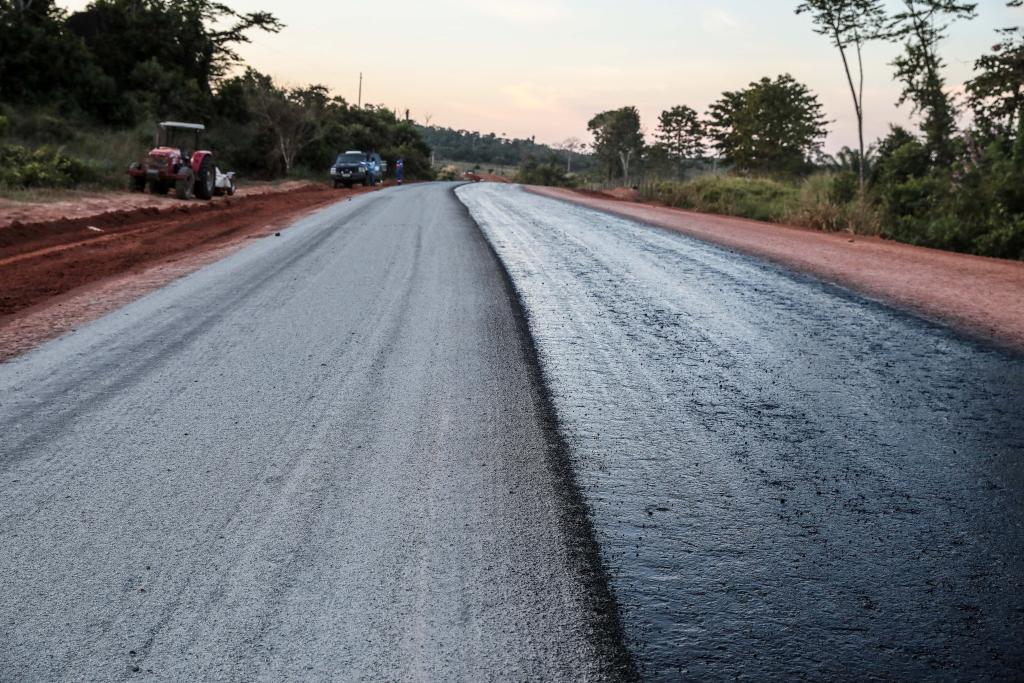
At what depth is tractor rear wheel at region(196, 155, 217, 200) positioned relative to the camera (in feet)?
69.5

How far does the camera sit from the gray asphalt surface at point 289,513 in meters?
2.20

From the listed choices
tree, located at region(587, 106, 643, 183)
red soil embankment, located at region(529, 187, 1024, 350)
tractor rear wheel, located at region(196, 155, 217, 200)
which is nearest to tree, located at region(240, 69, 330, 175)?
tractor rear wheel, located at region(196, 155, 217, 200)

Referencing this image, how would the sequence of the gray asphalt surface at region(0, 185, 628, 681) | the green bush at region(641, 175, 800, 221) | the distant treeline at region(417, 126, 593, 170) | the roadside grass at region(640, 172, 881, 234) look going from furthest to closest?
the distant treeline at region(417, 126, 593, 170) → the green bush at region(641, 175, 800, 221) → the roadside grass at region(640, 172, 881, 234) → the gray asphalt surface at region(0, 185, 628, 681)

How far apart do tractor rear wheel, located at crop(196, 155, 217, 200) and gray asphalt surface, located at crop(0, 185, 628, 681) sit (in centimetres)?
1681

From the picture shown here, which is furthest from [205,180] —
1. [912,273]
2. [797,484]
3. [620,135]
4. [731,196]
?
[620,135]

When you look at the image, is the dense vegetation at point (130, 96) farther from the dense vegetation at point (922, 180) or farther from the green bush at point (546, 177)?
the green bush at point (546, 177)

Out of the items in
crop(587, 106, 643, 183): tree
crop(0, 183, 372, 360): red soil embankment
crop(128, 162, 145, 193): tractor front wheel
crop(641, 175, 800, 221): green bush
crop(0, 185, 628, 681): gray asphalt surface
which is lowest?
crop(0, 185, 628, 681): gray asphalt surface

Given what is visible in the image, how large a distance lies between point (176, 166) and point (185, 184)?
0.55 m

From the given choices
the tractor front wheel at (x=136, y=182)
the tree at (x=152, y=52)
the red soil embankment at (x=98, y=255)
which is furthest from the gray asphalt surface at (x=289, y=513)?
the tree at (x=152, y=52)

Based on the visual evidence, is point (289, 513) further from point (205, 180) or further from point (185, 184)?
point (205, 180)

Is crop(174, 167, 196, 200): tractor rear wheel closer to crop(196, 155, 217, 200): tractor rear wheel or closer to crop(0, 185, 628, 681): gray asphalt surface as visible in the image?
crop(196, 155, 217, 200): tractor rear wheel

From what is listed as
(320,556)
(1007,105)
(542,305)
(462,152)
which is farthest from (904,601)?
(462,152)

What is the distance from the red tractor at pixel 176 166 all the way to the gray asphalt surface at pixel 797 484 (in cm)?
1662

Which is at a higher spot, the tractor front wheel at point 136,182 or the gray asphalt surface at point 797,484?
the tractor front wheel at point 136,182
